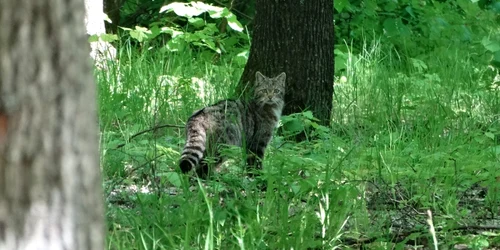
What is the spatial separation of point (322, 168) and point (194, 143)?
→ 104 cm

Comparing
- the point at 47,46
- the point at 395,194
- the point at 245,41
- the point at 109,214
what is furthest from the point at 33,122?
the point at 245,41

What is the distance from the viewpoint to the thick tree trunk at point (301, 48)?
688 centimetres

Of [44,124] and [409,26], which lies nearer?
[44,124]

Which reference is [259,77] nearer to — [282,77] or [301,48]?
[282,77]

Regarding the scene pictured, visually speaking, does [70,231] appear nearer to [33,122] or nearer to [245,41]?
[33,122]

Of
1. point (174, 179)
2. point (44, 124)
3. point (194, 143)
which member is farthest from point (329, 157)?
point (44, 124)

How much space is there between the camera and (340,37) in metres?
10.7

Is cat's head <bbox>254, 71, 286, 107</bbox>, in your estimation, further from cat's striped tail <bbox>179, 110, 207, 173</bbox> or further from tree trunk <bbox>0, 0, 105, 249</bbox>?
tree trunk <bbox>0, 0, 105, 249</bbox>

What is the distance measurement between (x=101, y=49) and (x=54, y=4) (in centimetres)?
662

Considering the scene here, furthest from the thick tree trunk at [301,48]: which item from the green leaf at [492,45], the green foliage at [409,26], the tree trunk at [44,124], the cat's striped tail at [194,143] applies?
the tree trunk at [44,124]

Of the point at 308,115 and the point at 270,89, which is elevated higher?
the point at 270,89

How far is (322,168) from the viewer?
193 inches

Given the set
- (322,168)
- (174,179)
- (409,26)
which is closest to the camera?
(174,179)

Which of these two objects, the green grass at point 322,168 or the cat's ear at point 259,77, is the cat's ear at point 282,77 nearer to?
the cat's ear at point 259,77
